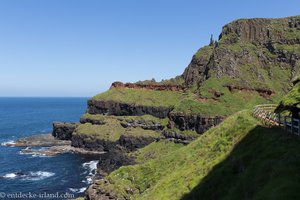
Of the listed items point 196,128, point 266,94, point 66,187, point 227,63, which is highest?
point 227,63

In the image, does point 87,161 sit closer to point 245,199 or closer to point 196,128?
point 196,128

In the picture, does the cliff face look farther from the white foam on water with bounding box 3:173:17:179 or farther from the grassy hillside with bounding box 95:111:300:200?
the grassy hillside with bounding box 95:111:300:200

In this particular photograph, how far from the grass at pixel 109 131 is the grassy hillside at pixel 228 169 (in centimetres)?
9701

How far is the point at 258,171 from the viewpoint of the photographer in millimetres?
26734

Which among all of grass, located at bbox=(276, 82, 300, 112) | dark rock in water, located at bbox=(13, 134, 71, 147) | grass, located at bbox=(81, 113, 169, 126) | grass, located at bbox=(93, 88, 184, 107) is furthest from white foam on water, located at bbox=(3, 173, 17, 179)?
grass, located at bbox=(276, 82, 300, 112)

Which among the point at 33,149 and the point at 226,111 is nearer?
the point at 226,111

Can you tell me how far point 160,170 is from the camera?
5244 centimetres

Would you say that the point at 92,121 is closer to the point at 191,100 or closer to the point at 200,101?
the point at 191,100

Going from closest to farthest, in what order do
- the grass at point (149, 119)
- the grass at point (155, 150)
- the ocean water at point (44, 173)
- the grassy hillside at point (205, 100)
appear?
the ocean water at point (44, 173), the grass at point (155, 150), the grassy hillside at point (205, 100), the grass at point (149, 119)

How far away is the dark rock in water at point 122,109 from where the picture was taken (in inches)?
6708

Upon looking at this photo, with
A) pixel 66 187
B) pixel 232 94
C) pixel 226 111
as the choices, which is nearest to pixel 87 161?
pixel 66 187

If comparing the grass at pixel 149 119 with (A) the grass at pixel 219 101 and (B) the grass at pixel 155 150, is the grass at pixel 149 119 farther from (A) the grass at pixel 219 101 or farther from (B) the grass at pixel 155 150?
(B) the grass at pixel 155 150

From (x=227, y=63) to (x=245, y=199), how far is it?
150344 mm

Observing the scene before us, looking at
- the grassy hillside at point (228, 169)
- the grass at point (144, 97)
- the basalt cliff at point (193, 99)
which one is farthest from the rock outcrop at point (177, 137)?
the grassy hillside at point (228, 169)
